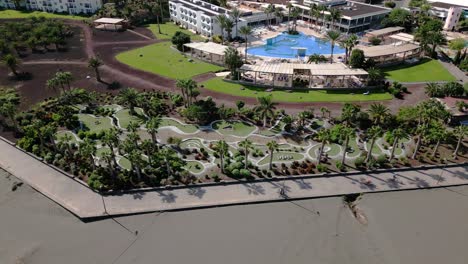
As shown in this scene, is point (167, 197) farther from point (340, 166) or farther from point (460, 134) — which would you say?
point (460, 134)

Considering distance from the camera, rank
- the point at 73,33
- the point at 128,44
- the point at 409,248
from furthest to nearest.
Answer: the point at 73,33 < the point at 128,44 < the point at 409,248

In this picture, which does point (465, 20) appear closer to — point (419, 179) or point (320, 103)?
point (320, 103)

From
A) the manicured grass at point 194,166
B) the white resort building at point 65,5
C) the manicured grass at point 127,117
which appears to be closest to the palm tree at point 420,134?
the manicured grass at point 194,166

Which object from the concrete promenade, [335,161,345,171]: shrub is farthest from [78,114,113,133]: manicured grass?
[335,161,345,171]: shrub

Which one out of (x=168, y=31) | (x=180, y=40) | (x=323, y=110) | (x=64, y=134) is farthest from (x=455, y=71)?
(x=64, y=134)

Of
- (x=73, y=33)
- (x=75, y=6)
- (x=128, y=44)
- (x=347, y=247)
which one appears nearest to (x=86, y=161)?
(x=347, y=247)

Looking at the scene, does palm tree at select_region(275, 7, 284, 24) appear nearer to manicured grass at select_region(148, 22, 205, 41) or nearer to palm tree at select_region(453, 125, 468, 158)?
manicured grass at select_region(148, 22, 205, 41)

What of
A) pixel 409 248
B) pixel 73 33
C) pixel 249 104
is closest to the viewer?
pixel 409 248
